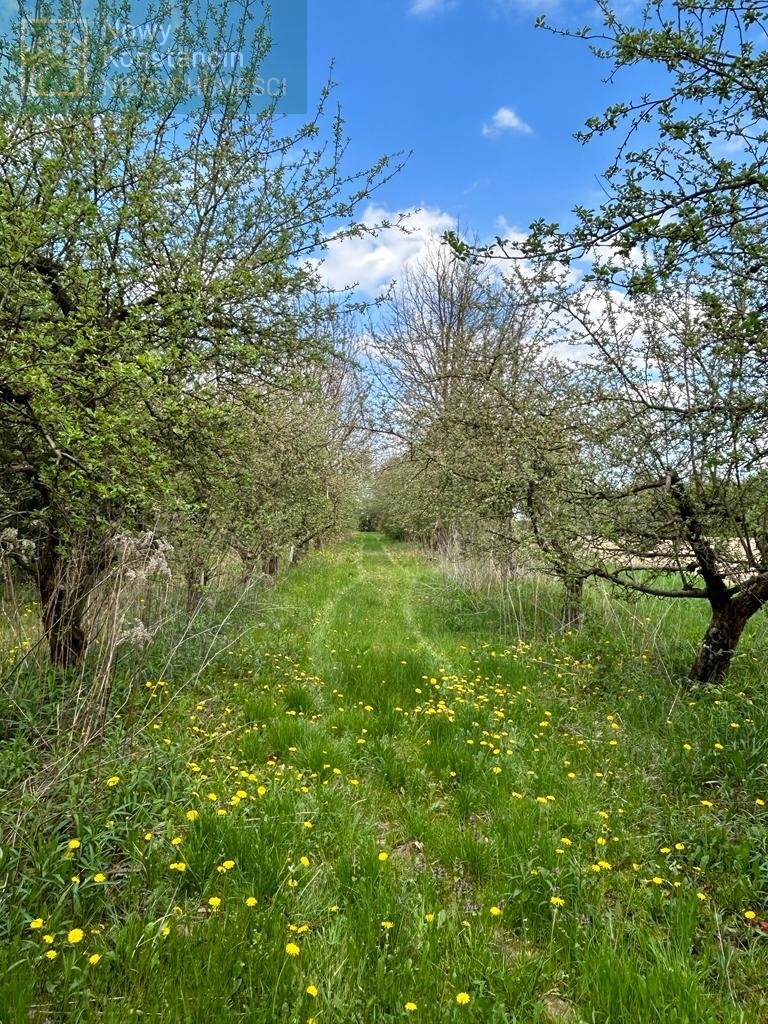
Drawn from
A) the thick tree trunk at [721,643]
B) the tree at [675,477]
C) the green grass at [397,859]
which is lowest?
the green grass at [397,859]

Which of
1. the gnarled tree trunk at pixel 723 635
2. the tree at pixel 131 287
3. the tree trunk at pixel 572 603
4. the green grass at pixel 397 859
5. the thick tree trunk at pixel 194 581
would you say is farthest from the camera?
the tree trunk at pixel 572 603

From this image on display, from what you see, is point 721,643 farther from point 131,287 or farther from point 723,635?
point 131,287

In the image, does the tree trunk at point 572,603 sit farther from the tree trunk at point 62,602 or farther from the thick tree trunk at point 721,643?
the tree trunk at point 62,602

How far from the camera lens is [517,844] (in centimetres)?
277

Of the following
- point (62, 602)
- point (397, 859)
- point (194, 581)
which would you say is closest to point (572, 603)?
point (397, 859)

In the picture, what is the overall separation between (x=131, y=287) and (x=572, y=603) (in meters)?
5.49

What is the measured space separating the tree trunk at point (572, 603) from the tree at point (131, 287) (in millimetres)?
3749

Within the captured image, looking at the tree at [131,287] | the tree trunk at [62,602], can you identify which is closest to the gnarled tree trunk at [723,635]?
the tree at [131,287]

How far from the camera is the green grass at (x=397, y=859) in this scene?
192 centimetres

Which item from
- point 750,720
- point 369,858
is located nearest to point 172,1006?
point 369,858

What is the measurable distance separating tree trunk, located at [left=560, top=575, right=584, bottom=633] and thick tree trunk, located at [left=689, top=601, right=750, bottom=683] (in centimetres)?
121

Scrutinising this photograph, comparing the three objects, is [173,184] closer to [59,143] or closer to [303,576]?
[59,143]

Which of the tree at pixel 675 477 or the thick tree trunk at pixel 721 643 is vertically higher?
the tree at pixel 675 477

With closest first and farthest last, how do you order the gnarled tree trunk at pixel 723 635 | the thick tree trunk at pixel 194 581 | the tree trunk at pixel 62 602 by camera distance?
the tree trunk at pixel 62 602
the gnarled tree trunk at pixel 723 635
the thick tree trunk at pixel 194 581
